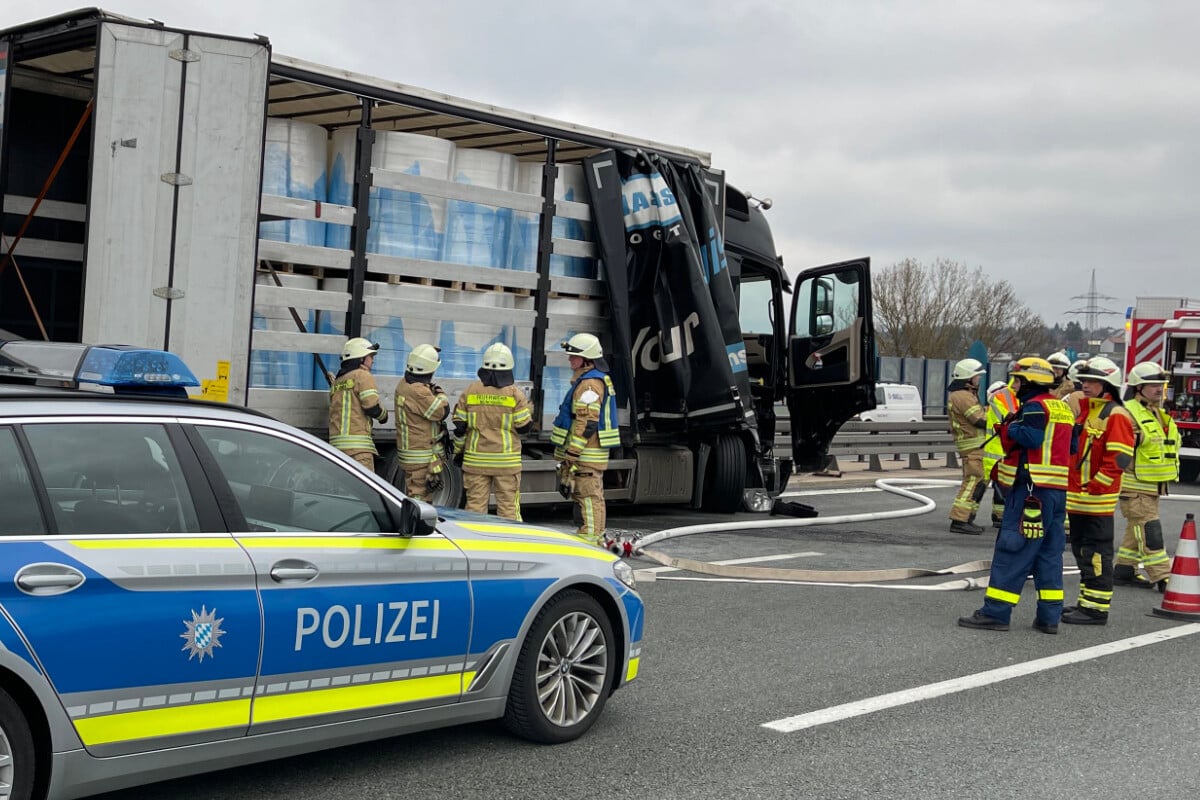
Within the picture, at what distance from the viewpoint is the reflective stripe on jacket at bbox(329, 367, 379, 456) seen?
9.62 meters

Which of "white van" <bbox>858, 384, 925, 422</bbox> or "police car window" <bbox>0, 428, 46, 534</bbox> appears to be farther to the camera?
"white van" <bbox>858, 384, 925, 422</bbox>

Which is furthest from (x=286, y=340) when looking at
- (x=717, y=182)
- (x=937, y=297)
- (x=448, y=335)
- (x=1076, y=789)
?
(x=937, y=297)

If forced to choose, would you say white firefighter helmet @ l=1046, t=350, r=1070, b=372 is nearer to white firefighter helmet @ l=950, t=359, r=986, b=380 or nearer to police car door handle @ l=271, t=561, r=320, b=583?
white firefighter helmet @ l=950, t=359, r=986, b=380

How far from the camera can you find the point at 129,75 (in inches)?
332

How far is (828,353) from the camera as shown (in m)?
14.2

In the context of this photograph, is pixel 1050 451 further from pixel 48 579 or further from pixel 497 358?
pixel 48 579

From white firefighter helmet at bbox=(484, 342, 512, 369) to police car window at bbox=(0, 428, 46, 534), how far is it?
6255mm

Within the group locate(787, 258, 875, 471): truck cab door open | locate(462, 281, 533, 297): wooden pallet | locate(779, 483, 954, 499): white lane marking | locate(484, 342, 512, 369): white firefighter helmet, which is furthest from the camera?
locate(779, 483, 954, 499): white lane marking

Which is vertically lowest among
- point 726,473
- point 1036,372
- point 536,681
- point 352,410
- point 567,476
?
point 536,681

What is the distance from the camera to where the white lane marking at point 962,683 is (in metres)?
5.66

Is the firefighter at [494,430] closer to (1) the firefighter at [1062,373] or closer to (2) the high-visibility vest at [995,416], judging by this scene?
(2) the high-visibility vest at [995,416]

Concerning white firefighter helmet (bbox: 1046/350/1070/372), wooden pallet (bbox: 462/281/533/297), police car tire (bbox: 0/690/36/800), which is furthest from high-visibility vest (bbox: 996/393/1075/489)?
police car tire (bbox: 0/690/36/800)

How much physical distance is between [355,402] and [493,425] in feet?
3.52

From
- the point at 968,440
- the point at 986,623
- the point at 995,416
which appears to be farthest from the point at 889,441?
the point at 986,623
